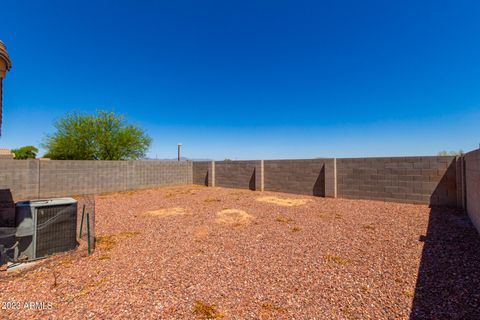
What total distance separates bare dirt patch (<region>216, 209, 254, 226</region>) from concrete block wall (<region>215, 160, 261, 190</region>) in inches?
240

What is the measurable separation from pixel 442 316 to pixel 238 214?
572 centimetres

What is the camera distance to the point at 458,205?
25.6 feet

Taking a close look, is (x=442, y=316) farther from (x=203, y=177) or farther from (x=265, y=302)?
(x=203, y=177)

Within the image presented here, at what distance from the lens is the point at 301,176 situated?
12.2 meters

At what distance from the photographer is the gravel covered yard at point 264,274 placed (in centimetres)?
260

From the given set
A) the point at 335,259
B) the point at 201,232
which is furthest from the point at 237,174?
the point at 335,259

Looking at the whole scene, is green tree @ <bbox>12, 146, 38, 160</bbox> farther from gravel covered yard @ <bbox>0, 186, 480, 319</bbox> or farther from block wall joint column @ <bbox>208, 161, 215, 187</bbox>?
gravel covered yard @ <bbox>0, 186, 480, 319</bbox>

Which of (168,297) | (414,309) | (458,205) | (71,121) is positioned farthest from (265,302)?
(71,121)

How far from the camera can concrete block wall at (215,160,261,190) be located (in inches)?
563

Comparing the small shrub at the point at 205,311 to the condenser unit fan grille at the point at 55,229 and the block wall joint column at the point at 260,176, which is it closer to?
the condenser unit fan grille at the point at 55,229

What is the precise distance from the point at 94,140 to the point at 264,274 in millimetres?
18889

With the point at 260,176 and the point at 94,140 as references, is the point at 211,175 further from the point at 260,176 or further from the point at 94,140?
the point at 94,140

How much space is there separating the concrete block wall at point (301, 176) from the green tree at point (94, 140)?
1243cm

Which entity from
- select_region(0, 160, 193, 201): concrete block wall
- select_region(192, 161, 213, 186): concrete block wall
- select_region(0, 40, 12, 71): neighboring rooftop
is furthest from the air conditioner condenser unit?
select_region(192, 161, 213, 186): concrete block wall
